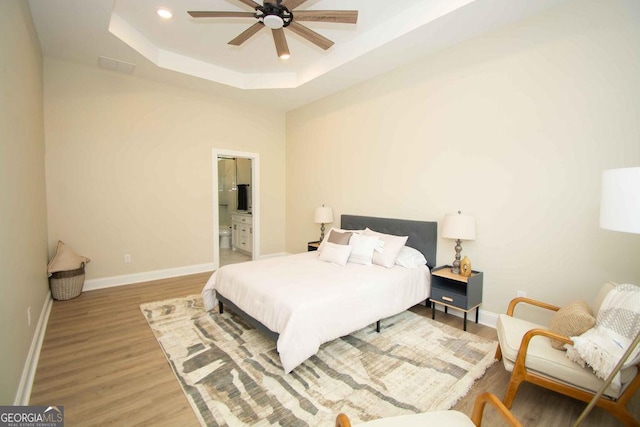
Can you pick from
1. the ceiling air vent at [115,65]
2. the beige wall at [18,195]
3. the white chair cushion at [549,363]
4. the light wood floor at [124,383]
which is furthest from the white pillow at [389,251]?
the ceiling air vent at [115,65]

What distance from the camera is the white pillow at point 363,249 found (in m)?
3.38

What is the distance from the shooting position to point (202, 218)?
502cm

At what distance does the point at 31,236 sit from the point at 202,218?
250cm

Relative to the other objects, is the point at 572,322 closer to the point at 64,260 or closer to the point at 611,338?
the point at 611,338

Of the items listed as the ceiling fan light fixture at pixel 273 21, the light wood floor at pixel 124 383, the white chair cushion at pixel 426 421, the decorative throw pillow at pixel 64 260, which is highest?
the ceiling fan light fixture at pixel 273 21

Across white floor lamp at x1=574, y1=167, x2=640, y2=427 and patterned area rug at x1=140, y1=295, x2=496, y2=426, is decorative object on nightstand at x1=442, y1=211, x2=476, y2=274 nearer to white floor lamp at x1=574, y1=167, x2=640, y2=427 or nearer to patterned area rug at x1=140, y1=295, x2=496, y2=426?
patterned area rug at x1=140, y1=295, x2=496, y2=426

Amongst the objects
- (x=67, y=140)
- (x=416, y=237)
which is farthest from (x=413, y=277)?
(x=67, y=140)

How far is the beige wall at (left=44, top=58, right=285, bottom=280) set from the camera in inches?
149

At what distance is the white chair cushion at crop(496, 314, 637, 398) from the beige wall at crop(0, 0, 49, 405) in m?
3.07

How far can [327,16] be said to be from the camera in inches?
→ 94.3

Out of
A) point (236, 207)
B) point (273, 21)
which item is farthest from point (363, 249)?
point (236, 207)

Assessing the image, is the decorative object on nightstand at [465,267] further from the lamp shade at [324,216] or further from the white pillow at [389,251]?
the lamp shade at [324,216]

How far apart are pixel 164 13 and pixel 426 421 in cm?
420

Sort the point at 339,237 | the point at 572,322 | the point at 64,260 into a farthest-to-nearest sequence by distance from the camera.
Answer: the point at 339,237 < the point at 64,260 < the point at 572,322
